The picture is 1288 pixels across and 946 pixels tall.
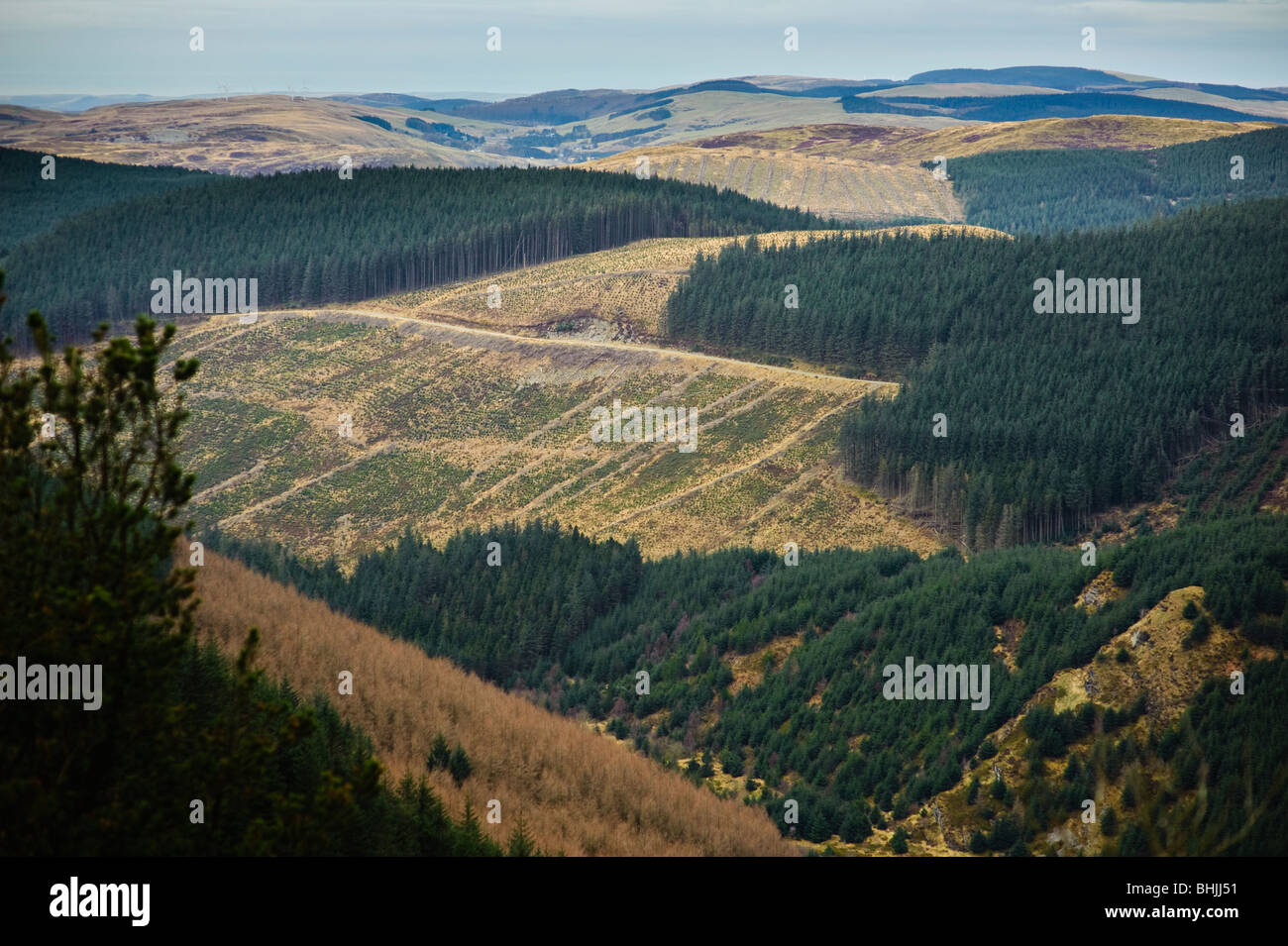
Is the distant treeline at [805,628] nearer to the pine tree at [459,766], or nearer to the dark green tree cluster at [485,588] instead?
the dark green tree cluster at [485,588]

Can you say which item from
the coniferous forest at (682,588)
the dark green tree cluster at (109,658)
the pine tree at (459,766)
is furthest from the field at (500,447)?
the dark green tree cluster at (109,658)

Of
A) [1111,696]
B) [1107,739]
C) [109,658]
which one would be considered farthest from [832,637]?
[109,658]

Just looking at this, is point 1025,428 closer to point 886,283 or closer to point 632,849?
point 886,283

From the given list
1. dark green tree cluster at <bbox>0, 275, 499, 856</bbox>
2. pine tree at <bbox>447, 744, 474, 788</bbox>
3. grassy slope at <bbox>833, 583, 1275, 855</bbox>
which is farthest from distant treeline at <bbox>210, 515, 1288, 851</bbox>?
dark green tree cluster at <bbox>0, 275, 499, 856</bbox>

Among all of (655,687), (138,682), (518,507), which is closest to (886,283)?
(518,507)

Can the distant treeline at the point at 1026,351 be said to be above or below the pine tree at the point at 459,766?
above

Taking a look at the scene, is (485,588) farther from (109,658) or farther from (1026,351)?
(109,658)

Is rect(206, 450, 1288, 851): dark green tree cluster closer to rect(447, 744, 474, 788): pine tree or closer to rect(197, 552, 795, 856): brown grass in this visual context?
rect(197, 552, 795, 856): brown grass
